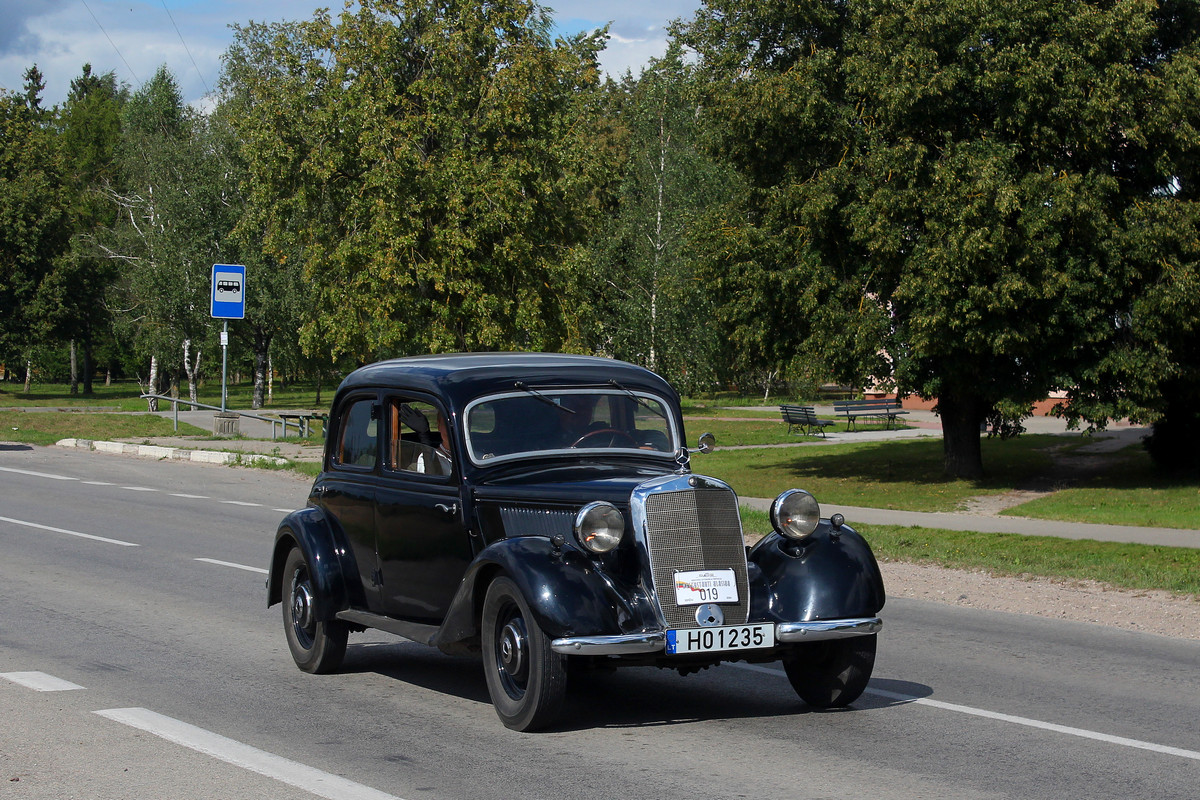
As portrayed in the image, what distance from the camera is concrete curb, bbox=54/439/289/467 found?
2642 cm

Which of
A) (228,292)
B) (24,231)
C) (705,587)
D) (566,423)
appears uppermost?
(24,231)

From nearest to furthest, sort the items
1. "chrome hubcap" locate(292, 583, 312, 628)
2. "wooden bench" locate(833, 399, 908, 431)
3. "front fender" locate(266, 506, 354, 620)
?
1. "front fender" locate(266, 506, 354, 620)
2. "chrome hubcap" locate(292, 583, 312, 628)
3. "wooden bench" locate(833, 399, 908, 431)

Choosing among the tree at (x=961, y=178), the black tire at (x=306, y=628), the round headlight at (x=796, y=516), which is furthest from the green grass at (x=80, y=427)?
the round headlight at (x=796, y=516)

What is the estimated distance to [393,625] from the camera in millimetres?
7301

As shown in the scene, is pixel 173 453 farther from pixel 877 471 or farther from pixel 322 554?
pixel 322 554

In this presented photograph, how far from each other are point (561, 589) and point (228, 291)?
24.6m

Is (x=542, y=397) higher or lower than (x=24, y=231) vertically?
lower

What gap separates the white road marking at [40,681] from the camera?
732 cm

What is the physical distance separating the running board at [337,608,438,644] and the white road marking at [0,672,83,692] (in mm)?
1574

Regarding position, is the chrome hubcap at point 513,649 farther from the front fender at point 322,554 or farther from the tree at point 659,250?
the tree at point 659,250

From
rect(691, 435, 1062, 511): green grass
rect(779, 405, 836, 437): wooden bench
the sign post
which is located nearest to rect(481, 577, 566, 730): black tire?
rect(691, 435, 1062, 511): green grass

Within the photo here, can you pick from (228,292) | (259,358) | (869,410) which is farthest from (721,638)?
(259,358)

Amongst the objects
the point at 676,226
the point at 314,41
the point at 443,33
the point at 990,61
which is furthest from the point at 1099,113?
the point at 676,226

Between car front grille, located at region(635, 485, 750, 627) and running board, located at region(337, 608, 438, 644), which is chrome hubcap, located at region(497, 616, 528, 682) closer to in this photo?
running board, located at region(337, 608, 438, 644)
